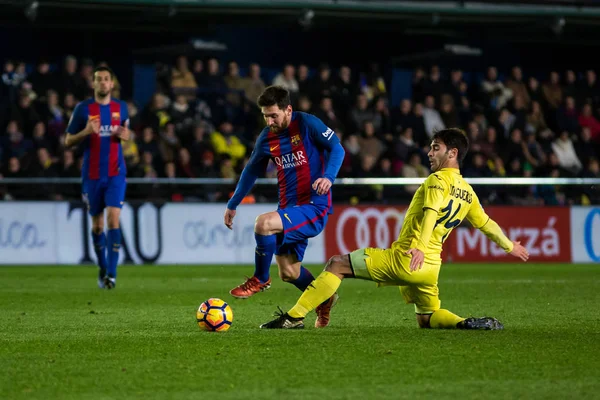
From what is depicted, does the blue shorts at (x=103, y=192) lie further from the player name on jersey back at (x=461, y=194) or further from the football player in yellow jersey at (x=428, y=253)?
the player name on jersey back at (x=461, y=194)

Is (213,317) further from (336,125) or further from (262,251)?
(336,125)

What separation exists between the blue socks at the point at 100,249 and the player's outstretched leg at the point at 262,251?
466cm

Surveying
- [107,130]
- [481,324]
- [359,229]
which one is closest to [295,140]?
[481,324]

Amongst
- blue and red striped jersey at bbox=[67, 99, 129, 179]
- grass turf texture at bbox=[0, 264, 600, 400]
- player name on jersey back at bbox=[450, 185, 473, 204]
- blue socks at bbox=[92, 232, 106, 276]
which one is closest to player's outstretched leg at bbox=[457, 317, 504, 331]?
grass turf texture at bbox=[0, 264, 600, 400]

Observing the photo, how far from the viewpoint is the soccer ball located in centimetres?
750

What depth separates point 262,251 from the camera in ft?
26.4

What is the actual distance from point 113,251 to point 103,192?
2.31 feet

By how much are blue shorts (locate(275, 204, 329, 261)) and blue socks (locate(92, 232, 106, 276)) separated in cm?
467

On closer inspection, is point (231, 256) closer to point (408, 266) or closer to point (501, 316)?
point (501, 316)

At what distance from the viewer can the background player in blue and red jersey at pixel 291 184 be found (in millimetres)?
7930

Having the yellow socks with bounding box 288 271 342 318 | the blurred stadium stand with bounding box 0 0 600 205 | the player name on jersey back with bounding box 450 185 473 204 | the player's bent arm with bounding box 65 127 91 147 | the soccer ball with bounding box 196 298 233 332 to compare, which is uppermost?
the blurred stadium stand with bounding box 0 0 600 205

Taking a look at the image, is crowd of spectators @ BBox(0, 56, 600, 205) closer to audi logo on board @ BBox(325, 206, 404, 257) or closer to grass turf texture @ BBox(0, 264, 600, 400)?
audi logo on board @ BBox(325, 206, 404, 257)

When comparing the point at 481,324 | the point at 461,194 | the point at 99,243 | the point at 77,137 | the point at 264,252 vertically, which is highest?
the point at 77,137

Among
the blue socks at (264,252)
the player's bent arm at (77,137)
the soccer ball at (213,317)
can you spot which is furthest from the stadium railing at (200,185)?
the soccer ball at (213,317)
